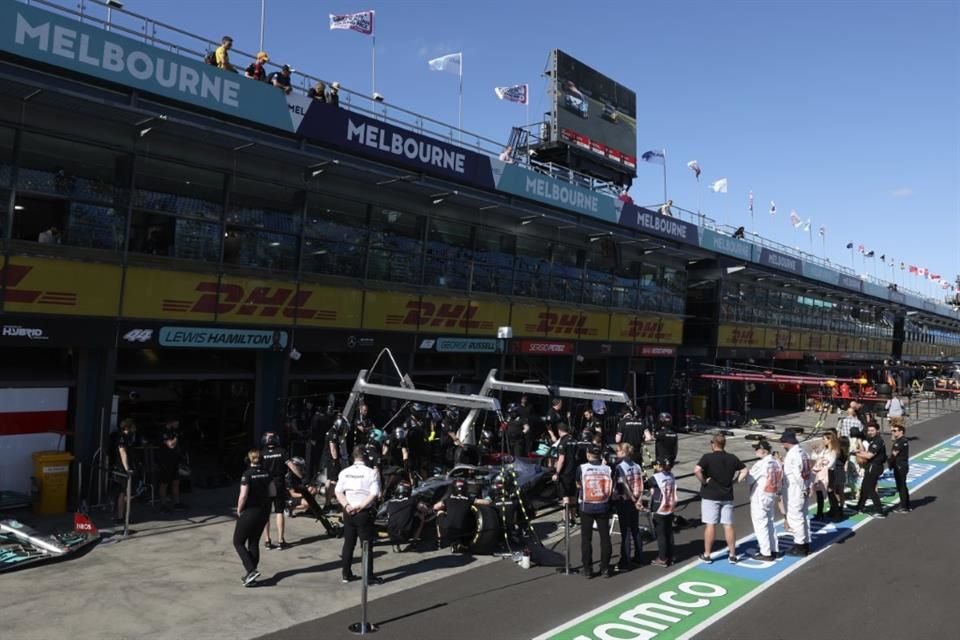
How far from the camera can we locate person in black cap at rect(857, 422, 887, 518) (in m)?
12.7

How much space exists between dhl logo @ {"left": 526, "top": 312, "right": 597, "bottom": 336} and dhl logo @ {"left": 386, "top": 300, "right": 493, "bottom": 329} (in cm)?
242

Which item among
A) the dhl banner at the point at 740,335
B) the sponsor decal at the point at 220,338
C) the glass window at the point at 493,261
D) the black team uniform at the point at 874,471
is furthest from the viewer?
the dhl banner at the point at 740,335

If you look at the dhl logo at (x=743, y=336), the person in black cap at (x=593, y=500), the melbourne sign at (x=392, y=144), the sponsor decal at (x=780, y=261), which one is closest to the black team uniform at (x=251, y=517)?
the person in black cap at (x=593, y=500)

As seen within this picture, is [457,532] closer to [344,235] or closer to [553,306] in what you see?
[344,235]

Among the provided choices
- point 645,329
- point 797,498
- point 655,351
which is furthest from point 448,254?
point 655,351

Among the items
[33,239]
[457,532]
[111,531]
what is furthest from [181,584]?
[33,239]

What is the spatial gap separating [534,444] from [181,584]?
1173 centimetres

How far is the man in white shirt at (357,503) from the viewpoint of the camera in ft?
27.6

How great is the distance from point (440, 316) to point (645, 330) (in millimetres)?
11664

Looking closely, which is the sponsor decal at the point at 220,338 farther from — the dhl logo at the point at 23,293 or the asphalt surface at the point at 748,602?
the asphalt surface at the point at 748,602

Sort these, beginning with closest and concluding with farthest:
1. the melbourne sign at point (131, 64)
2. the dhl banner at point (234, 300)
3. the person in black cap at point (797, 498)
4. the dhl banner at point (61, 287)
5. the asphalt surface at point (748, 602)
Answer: the asphalt surface at point (748, 602)
the person in black cap at point (797, 498)
the melbourne sign at point (131, 64)
the dhl banner at point (61, 287)
the dhl banner at point (234, 300)

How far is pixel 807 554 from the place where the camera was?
A: 9.99 meters

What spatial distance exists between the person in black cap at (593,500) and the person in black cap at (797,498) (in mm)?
3135

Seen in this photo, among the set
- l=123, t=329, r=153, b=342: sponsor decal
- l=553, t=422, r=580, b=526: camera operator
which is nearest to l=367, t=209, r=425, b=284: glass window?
l=123, t=329, r=153, b=342: sponsor decal
